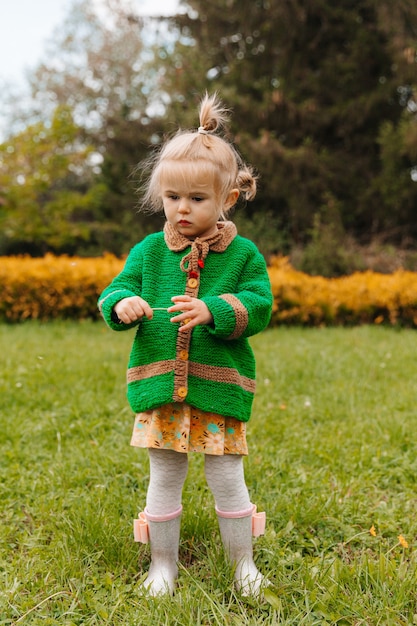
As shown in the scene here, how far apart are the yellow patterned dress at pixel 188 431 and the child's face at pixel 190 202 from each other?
23.4 inches

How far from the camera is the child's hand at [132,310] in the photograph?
1710mm

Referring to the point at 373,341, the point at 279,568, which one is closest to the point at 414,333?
the point at 373,341

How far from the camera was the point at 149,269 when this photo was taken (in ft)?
6.33

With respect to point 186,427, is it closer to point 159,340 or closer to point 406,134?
point 159,340

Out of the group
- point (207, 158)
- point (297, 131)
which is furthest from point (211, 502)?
point (297, 131)

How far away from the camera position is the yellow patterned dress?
1847mm

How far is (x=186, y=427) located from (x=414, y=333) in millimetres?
5439

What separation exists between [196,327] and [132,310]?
0.80 feet

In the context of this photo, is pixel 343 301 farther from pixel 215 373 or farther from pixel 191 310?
pixel 191 310

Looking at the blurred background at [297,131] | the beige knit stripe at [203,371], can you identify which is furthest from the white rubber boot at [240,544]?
the blurred background at [297,131]

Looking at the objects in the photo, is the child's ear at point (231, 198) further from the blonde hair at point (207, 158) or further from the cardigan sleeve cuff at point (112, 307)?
the cardigan sleeve cuff at point (112, 307)

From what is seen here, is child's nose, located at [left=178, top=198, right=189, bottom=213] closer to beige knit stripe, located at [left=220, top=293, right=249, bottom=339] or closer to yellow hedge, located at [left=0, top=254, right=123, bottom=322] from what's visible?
beige knit stripe, located at [left=220, top=293, right=249, bottom=339]

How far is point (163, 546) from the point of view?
199cm

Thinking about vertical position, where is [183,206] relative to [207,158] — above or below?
below
